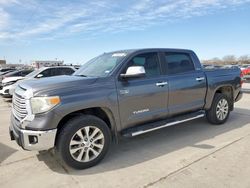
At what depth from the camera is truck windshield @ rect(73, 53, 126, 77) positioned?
13.8ft

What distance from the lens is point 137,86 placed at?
4.14m

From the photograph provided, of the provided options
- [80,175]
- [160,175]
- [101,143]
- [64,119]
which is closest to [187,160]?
[160,175]

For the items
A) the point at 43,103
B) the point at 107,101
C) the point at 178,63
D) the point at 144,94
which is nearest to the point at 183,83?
the point at 178,63

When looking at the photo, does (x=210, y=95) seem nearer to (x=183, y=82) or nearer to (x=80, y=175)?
(x=183, y=82)

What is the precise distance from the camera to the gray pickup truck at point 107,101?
11.0ft

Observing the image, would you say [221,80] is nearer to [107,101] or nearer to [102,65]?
[102,65]

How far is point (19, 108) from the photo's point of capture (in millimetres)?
3625

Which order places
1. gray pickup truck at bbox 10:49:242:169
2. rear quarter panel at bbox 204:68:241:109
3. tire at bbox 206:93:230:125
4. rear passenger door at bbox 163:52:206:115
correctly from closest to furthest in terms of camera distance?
gray pickup truck at bbox 10:49:242:169 < rear passenger door at bbox 163:52:206:115 < rear quarter panel at bbox 204:68:241:109 < tire at bbox 206:93:230:125

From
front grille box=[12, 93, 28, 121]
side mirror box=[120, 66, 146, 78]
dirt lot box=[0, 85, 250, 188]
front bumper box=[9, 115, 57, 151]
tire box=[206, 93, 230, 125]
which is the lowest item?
dirt lot box=[0, 85, 250, 188]

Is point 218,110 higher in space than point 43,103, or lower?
lower

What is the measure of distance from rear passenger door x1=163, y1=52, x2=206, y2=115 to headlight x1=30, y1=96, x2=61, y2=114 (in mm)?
2246

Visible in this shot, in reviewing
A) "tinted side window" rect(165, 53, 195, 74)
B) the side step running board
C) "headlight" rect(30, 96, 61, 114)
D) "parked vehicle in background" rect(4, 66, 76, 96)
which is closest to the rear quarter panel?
"tinted side window" rect(165, 53, 195, 74)

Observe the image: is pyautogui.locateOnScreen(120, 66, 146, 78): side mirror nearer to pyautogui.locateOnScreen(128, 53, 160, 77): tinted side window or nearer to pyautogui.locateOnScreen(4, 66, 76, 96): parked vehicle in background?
pyautogui.locateOnScreen(128, 53, 160, 77): tinted side window

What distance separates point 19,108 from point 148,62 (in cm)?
240
